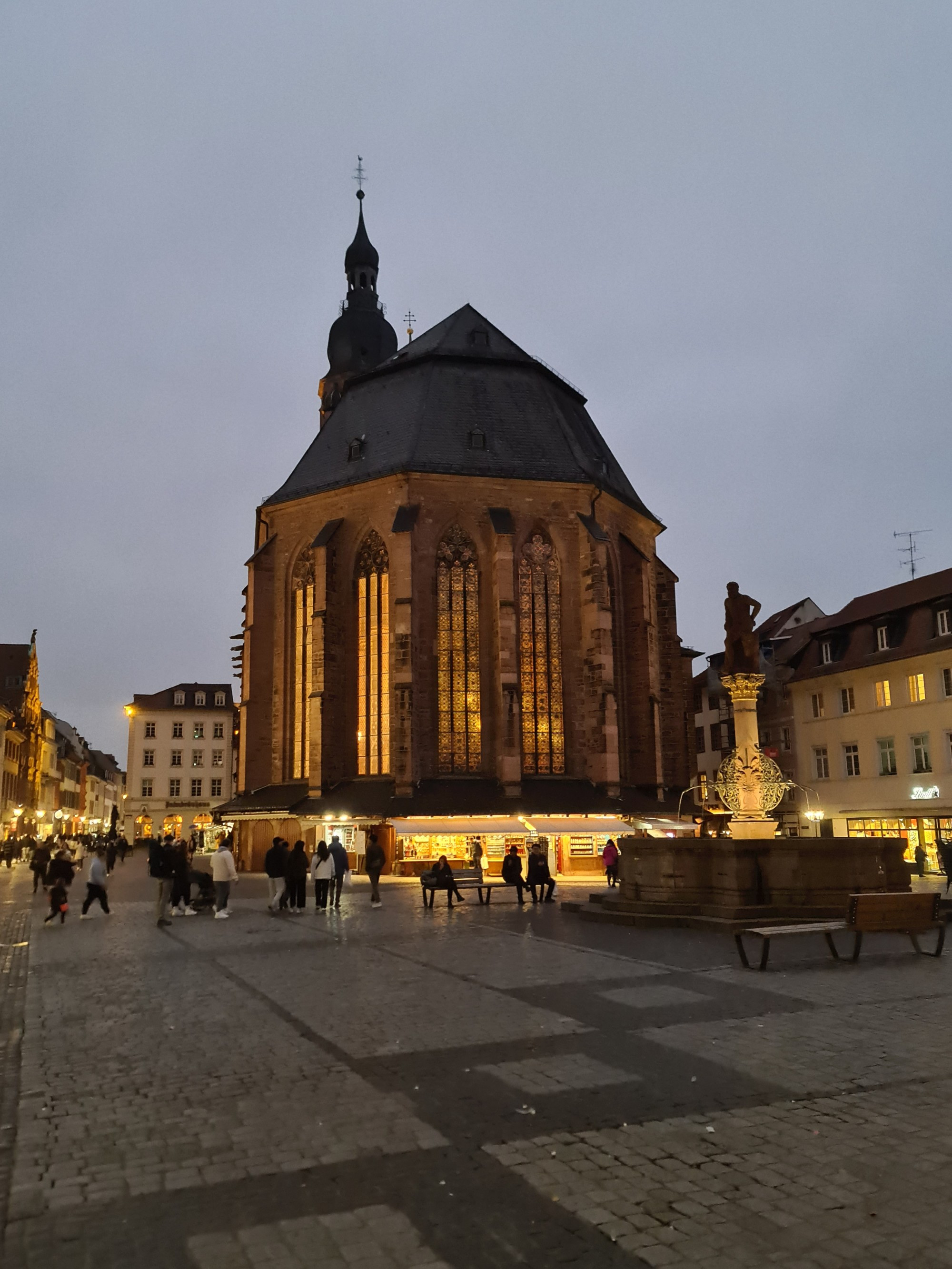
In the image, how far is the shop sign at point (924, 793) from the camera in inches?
1389

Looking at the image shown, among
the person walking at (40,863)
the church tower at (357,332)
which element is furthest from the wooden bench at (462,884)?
the church tower at (357,332)

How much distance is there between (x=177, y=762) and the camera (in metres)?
83.4

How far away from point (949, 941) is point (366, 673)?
87.0ft

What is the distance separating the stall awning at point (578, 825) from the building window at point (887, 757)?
9.95 metres

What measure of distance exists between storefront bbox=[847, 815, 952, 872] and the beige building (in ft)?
0.13

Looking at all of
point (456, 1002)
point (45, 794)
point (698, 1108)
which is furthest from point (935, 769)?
point (45, 794)

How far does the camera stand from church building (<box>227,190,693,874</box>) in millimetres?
35625

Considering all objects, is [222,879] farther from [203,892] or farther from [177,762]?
[177,762]

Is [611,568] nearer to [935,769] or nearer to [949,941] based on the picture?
[935,769]

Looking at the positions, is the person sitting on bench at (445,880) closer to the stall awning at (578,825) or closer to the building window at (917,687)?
the stall awning at (578,825)

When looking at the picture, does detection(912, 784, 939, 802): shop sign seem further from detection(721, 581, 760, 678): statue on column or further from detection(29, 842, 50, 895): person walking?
detection(29, 842, 50, 895): person walking

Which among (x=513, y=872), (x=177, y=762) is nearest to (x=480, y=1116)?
(x=513, y=872)

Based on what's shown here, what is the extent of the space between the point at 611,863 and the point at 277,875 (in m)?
9.67

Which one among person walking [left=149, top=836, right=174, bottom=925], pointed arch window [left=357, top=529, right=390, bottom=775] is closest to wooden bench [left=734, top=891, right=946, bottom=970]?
person walking [left=149, top=836, right=174, bottom=925]
